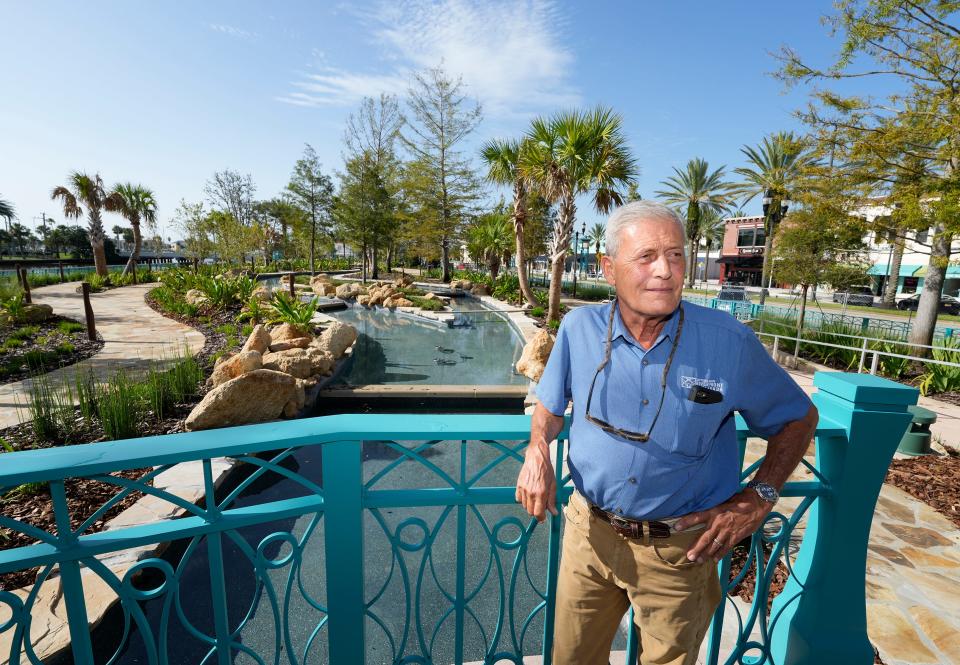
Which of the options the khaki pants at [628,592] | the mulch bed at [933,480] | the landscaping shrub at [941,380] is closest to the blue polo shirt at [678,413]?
the khaki pants at [628,592]

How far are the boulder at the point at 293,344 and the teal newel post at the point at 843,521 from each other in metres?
9.02

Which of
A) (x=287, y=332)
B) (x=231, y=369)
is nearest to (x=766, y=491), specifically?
(x=231, y=369)

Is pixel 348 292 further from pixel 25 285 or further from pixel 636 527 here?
pixel 636 527

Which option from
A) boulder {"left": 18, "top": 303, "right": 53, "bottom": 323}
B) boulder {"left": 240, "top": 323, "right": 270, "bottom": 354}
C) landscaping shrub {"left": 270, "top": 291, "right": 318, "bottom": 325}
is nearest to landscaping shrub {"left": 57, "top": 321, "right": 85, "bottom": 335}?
boulder {"left": 18, "top": 303, "right": 53, "bottom": 323}

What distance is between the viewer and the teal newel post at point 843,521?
5.10 ft

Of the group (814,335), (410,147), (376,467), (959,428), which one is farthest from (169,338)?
(410,147)

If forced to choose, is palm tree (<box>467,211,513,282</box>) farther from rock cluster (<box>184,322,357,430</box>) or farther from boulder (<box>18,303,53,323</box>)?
boulder (<box>18,303,53,323</box>)

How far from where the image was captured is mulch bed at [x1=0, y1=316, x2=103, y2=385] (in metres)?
7.46

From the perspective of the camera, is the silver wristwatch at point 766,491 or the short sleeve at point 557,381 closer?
the silver wristwatch at point 766,491

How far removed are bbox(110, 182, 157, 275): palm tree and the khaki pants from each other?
1249 inches

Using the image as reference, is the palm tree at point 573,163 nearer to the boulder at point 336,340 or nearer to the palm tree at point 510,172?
the palm tree at point 510,172

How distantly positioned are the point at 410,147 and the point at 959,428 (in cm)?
3136

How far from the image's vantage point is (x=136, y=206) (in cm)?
2755

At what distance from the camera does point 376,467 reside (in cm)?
556
